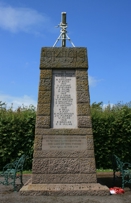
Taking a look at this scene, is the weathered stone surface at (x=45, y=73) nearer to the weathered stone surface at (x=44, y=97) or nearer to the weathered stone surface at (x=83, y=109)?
the weathered stone surface at (x=44, y=97)

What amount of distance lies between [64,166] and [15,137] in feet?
14.0

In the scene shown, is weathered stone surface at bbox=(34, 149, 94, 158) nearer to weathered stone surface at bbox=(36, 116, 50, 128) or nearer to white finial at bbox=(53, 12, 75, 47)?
weathered stone surface at bbox=(36, 116, 50, 128)

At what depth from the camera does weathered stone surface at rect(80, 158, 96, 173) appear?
540 centimetres

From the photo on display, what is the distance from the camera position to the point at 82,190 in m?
5.04

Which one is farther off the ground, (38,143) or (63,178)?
(38,143)

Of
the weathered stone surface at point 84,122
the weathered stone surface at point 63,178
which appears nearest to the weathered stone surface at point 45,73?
the weathered stone surface at point 84,122

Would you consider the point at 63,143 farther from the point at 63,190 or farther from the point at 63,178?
the point at 63,190

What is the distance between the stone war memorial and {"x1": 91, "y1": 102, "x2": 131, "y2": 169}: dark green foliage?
391 cm

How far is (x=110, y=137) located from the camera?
945cm

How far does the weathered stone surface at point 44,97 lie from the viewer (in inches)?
227

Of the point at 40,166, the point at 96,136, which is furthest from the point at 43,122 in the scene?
the point at 96,136

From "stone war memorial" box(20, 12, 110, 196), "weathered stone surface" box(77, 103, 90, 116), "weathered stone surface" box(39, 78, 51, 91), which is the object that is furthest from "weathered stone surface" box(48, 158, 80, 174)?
"weathered stone surface" box(39, 78, 51, 91)

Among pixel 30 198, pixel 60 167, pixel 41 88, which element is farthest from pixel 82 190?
pixel 41 88

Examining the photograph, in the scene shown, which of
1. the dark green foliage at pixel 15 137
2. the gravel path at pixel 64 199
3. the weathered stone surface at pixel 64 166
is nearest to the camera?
the gravel path at pixel 64 199
